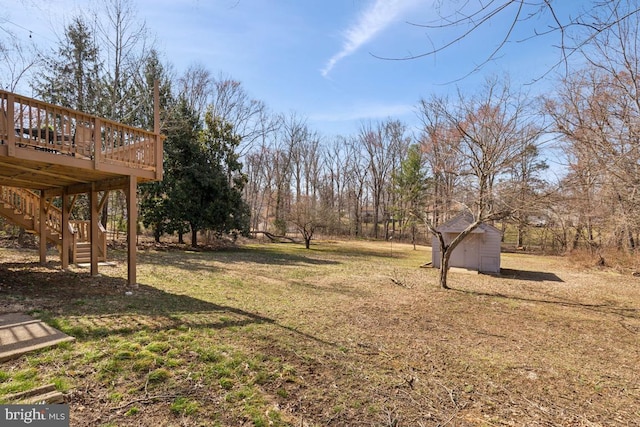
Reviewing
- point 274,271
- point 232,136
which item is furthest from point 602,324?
point 232,136

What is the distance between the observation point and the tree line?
4875 millimetres

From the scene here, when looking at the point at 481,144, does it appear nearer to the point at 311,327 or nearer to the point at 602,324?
the point at 602,324

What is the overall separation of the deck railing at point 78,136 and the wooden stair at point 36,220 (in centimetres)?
307

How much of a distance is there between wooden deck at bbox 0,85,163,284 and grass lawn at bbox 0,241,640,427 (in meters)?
1.34

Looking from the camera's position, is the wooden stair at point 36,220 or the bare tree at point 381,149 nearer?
the wooden stair at point 36,220

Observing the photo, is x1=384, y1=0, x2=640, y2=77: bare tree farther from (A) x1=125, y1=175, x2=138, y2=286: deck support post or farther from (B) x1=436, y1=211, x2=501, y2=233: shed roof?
(B) x1=436, y1=211, x2=501, y2=233: shed roof

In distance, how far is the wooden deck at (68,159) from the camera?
4.92 m

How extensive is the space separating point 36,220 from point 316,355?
8.84 metres

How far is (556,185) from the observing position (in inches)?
254

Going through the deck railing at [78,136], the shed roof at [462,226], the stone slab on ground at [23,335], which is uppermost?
the deck railing at [78,136]

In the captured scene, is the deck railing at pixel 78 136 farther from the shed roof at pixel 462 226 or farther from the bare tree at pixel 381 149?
the bare tree at pixel 381 149

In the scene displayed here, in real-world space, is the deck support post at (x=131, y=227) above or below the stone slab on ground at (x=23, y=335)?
above

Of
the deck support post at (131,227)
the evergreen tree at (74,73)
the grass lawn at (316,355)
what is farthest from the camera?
the evergreen tree at (74,73)

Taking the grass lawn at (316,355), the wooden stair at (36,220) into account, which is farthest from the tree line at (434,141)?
the wooden stair at (36,220)
